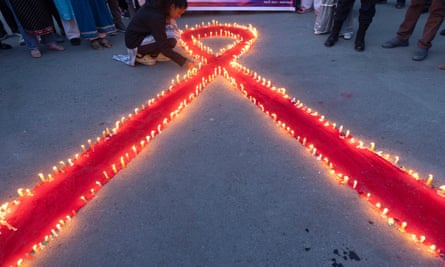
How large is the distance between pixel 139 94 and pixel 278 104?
1.65 metres

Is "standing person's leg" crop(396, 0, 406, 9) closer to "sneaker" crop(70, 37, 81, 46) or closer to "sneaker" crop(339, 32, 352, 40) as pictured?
"sneaker" crop(339, 32, 352, 40)

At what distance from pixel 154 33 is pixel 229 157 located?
2.22m

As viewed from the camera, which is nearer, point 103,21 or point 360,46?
point 360,46

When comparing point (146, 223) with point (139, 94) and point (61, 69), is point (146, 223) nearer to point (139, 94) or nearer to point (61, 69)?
point (139, 94)

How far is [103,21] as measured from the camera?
5.03 meters

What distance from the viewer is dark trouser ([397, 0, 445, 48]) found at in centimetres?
391

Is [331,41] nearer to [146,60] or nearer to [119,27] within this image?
[146,60]

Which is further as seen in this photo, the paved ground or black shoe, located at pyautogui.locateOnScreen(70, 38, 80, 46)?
black shoe, located at pyautogui.locateOnScreen(70, 38, 80, 46)

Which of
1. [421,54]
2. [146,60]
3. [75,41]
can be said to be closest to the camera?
[421,54]

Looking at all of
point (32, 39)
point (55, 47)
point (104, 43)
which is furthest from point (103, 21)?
point (32, 39)

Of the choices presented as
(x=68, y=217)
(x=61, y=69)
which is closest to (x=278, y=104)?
(x=68, y=217)

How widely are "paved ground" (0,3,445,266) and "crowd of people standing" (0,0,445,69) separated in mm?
253

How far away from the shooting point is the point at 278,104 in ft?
10.8

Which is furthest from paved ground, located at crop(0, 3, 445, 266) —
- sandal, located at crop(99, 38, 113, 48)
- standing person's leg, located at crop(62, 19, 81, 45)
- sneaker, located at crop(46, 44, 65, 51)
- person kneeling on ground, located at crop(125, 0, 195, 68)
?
standing person's leg, located at crop(62, 19, 81, 45)
